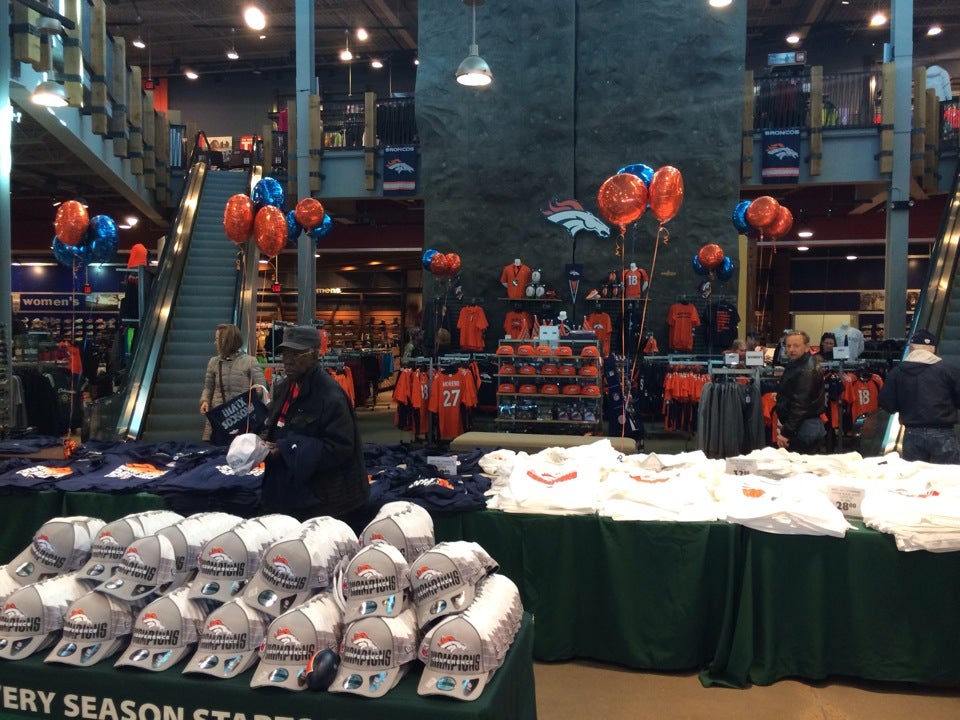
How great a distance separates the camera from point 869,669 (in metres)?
3.44

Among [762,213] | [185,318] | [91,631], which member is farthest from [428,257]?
[91,631]

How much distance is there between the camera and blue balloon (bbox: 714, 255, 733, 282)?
1280 centimetres

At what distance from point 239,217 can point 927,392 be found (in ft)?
25.3

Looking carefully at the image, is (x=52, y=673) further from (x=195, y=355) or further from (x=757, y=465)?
(x=195, y=355)

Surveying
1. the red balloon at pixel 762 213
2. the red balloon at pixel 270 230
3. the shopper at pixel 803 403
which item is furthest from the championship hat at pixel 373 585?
the red balloon at pixel 762 213

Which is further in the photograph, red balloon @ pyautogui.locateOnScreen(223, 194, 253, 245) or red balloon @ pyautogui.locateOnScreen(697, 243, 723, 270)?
red balloon @ pyautogui.locateOnScreen(697, 243, 723, 270)

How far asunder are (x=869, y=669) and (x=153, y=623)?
9.79 feet

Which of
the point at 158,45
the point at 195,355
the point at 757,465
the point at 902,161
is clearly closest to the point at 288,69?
the point at 158,45

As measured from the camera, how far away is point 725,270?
12852 mm

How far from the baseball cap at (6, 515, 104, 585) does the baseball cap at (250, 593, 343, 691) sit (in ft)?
2.36

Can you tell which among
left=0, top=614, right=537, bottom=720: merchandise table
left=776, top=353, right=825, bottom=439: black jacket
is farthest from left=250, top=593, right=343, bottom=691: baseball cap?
left=776, top=353, right=825, bottom=439: black jacket

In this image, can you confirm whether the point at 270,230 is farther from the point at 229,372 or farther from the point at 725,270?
the point at 725,270

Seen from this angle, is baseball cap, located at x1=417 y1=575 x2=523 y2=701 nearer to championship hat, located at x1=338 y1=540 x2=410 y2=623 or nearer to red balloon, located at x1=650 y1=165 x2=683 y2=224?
championship hat, located at x1=338 y1=540 x2=410 y2=623

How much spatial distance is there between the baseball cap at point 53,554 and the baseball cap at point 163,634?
0.38 metres
